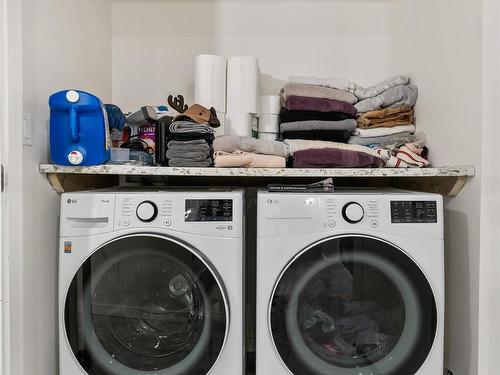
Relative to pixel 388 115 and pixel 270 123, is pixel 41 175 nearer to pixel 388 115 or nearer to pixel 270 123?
pixel 270 123

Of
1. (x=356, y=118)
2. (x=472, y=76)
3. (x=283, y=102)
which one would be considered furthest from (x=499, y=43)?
(x=283, y=102)

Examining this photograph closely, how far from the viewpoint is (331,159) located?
1.53m

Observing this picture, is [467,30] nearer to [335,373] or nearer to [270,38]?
[270,38]

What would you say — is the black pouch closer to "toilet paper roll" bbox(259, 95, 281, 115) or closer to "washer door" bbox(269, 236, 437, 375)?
"toilet paper roll" bbox(259, 95, 281, 115)

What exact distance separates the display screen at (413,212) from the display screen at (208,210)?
536mm

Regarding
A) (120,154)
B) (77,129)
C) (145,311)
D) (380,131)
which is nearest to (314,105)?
(380,131)

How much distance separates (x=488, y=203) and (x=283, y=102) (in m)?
0.95

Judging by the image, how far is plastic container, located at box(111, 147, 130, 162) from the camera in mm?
1577

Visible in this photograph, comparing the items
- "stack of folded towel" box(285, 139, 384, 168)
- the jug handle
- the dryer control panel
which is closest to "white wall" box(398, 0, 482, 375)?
the dryer control panel

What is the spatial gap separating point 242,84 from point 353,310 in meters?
1.04

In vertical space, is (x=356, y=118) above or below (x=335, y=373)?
above

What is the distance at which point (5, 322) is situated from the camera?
1239 mm

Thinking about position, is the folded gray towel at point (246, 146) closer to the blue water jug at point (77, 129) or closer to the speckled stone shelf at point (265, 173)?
the speckled stone shelf at point (265, 173)

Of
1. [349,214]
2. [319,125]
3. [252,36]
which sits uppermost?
[252,36]
